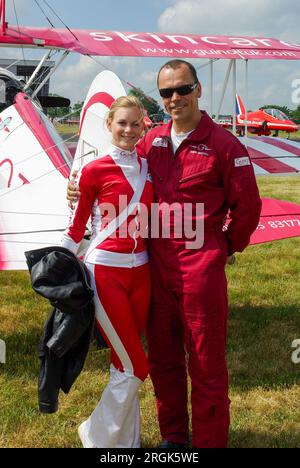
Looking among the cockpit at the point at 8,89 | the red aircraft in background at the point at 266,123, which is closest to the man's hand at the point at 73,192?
the cockpit at the point at 8,89

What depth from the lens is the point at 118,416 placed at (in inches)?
A: 96.4

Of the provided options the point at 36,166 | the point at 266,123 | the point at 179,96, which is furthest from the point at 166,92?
the point at 266,123

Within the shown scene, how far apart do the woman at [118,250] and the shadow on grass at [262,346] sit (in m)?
1.37

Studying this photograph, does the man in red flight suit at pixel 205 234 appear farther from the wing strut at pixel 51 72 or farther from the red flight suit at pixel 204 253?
the wing strut at pixel 51 72

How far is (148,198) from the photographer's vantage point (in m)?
2.51

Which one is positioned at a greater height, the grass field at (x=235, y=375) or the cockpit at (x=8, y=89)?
the cockpit at (x=8, y=89)

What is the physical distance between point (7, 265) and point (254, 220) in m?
1.74

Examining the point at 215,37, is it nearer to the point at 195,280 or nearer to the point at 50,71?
the point at 50,71

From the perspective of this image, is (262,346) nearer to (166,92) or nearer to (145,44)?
→ (166,92)

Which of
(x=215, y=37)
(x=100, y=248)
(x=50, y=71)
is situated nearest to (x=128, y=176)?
(x=100, y=248)

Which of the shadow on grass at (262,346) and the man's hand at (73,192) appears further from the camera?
the shadow on grass at (262,346)

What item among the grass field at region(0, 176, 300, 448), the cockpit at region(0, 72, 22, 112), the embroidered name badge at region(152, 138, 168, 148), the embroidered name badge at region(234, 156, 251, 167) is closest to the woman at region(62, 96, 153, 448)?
the embroidered name badge at region(152, 138, 168, 148)

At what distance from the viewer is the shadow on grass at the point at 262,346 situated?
3.73 metres

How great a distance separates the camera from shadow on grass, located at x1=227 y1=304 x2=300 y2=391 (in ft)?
12.2
